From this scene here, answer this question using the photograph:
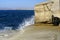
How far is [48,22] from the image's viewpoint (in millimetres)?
15625

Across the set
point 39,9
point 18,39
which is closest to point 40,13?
point 39,9

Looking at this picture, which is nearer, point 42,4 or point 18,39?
point 18,39

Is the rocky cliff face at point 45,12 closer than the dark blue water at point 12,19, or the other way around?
the rocky cliff face at point 45,12

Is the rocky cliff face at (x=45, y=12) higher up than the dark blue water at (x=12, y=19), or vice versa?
the rocky cliff face at (x=45, y=12)

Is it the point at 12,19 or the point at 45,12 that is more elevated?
the point at 45,12

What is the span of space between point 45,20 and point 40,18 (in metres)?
0.40

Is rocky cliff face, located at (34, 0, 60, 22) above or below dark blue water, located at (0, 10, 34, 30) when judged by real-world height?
above

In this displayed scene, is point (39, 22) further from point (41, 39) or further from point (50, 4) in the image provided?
point (41, 39)

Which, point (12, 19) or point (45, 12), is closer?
point (45, 12)

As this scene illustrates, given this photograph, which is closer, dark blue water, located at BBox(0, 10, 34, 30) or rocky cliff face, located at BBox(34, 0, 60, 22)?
rocky cliff face, located at BBox(34, 0, 60, 22)

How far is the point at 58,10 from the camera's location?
15.8 m

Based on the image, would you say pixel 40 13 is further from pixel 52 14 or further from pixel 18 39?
pixel 18 39

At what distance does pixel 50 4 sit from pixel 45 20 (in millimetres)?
1102

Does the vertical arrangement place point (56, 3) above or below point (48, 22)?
above
